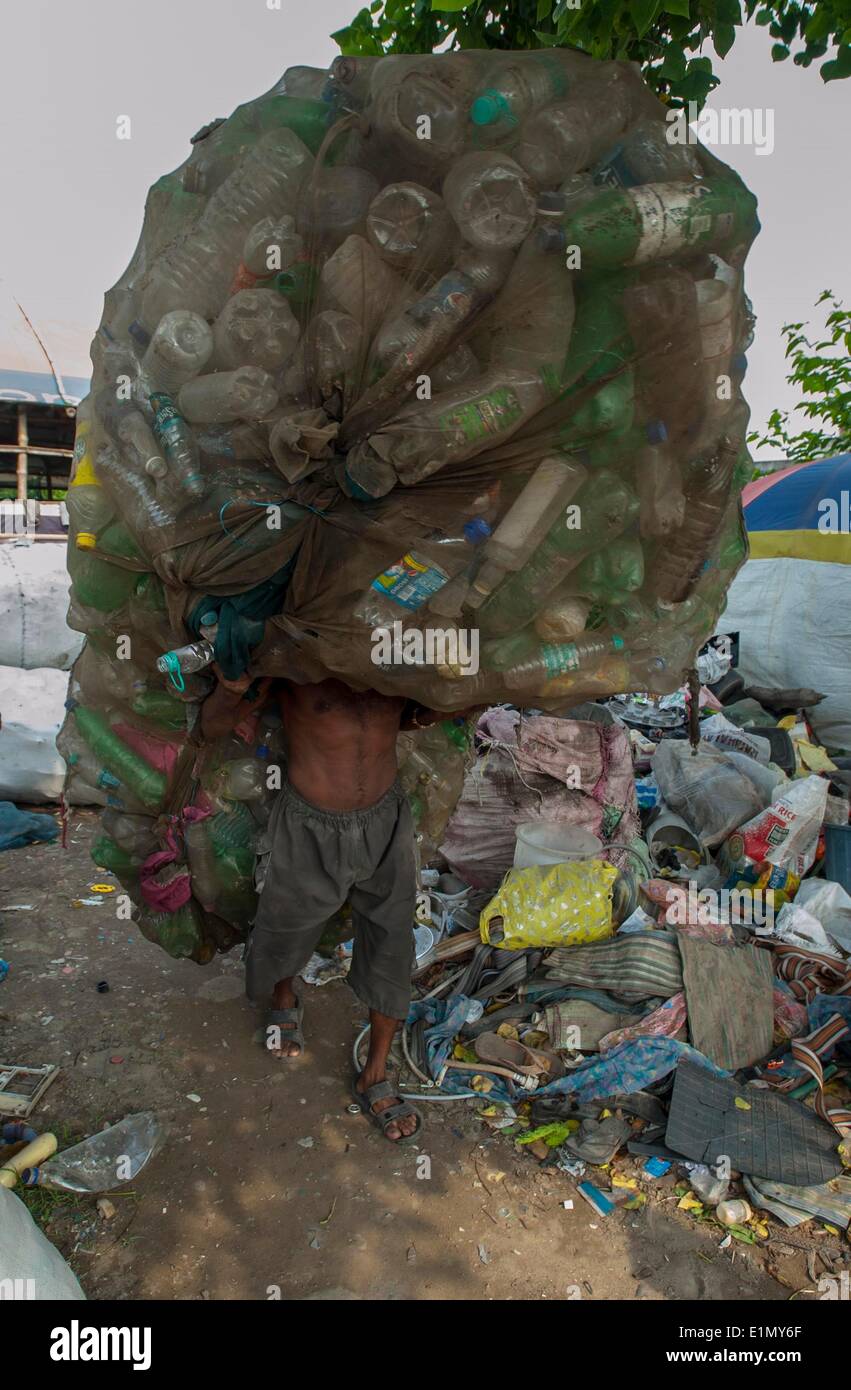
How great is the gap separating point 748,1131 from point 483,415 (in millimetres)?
2587

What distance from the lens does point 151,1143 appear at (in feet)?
8.99

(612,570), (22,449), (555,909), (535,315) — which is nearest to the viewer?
(535,315)

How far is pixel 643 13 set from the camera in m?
2.24

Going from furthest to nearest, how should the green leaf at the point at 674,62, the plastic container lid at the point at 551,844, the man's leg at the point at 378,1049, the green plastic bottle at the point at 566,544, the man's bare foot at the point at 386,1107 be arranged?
the plastic container lid at the point at 551,844
the man's leg at the point at 378,1049
the man's bare foot at the point at 386,1107
the green leaf at the point at 674,62
the green plastic bottle at the point at 566,544

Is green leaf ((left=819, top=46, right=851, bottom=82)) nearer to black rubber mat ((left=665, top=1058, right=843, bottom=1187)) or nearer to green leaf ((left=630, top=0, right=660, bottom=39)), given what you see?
green leaf ((left=630, top=0, right=660, bottom=39))

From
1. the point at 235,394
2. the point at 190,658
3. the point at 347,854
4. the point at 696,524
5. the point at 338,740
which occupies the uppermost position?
the point at 235,394

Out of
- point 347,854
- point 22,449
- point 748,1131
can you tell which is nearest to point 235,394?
point 347,854

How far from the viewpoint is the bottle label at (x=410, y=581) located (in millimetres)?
2010

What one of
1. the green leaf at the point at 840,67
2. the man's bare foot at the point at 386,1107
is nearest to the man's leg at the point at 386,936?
the man's bare foot at the point at 386,1107

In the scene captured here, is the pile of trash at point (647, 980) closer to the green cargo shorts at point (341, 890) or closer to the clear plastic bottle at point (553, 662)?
the green cargo shorts at point (341, 890)

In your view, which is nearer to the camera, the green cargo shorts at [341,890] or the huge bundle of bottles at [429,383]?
the huge bundle of bottles at [429,383]

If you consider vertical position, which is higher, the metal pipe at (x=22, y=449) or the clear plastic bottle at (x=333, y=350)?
the metal pipe at (x=22, y=449)

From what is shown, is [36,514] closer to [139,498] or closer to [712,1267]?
[139,498]

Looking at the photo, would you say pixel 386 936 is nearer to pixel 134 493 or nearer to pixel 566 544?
pixel 566 544
